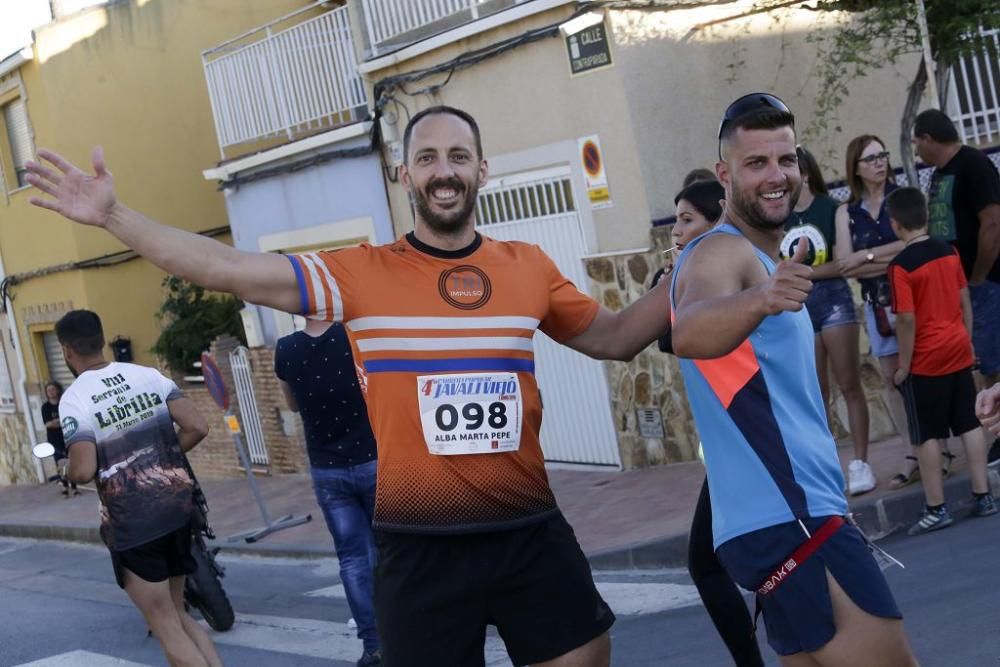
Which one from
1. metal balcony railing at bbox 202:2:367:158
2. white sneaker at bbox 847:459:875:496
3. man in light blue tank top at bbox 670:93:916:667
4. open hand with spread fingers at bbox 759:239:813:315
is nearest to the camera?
open hand with spread fingers at bbox 759:239:813:315

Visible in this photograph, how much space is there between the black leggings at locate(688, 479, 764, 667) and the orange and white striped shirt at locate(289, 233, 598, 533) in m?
1.14

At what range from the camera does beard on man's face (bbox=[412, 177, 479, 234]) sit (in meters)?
4.08

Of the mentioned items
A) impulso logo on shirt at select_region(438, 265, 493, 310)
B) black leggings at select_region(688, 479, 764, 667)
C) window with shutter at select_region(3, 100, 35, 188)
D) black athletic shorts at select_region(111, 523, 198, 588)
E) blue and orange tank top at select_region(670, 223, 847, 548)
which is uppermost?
window with shutter at select_region(3, 100, 35, 188)

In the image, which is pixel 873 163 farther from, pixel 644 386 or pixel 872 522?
pixel 644 386

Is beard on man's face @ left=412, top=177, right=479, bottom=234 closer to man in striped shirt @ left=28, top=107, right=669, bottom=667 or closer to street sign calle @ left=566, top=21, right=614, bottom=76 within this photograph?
man in striped shirt @ left=28, top=107, right=669, bottom=667

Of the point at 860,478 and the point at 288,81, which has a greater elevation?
the point at 288,81

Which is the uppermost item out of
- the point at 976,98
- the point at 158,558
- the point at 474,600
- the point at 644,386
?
the point at 976,98

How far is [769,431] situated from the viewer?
3598 mm

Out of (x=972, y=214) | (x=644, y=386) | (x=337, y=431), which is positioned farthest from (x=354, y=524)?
(x=644, y=386)

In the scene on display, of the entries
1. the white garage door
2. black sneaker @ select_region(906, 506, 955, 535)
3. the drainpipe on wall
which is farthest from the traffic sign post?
the drainpipe on wall

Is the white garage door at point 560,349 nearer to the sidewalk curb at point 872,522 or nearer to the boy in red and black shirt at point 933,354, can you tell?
the sidewalk curb at point 872,522

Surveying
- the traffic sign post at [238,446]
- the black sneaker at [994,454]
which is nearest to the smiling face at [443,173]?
the black sneaker at [994,454]

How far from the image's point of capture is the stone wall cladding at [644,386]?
37.4 ft

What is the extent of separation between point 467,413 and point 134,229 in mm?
1062
